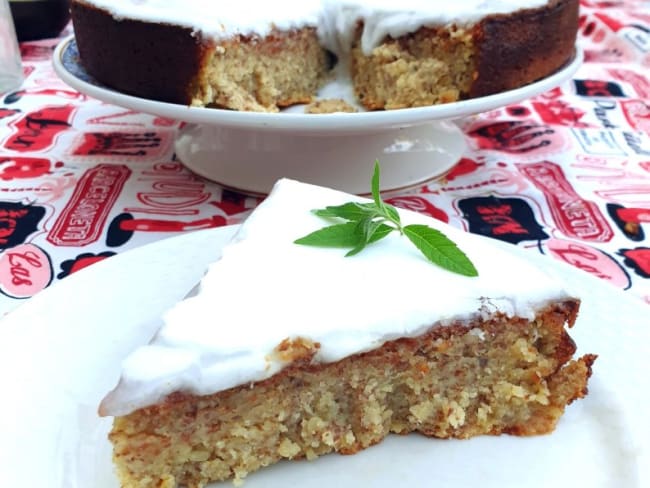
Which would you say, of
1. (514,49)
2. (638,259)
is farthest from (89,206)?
(638,259)

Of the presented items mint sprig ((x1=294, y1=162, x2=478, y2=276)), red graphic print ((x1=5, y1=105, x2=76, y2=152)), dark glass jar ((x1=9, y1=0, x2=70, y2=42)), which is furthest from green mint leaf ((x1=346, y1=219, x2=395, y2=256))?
dark glass jar ((x1=9, y1=0, x2=70, y2=42))

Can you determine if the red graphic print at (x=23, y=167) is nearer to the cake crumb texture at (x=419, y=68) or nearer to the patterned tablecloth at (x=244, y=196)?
the patterned tablecloth at (x=244, y=196)

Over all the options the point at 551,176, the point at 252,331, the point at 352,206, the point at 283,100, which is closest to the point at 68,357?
the point at 252,331

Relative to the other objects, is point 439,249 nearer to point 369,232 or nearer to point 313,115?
point 369,232

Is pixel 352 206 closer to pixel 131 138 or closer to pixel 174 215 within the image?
pixel 174 215

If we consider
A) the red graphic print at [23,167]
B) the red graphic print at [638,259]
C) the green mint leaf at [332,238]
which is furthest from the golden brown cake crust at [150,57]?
the red graphic print at [638,259]

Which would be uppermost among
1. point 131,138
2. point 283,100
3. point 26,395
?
point 26,395
